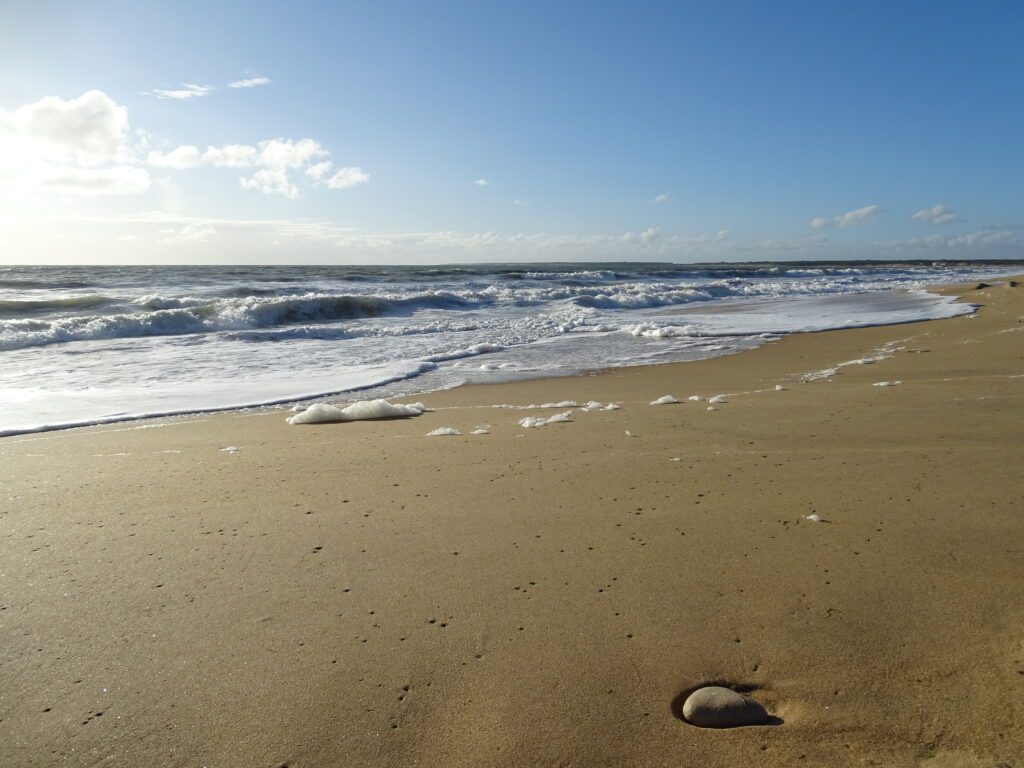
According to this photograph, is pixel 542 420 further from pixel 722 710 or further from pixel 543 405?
pixel 722 710

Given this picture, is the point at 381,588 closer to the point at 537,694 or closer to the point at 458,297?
the point at 537,694

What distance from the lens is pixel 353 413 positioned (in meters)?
5.94

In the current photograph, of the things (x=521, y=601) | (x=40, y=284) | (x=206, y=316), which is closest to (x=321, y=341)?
(x=206, y=316)

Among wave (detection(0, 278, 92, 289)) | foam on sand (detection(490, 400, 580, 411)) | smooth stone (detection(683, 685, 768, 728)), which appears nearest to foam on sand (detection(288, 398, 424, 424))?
foam on sand (detection(490, 400, 580, 411))

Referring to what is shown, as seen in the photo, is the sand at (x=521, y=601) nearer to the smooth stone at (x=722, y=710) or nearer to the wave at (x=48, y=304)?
the smooth stone at (x=722, y=710)

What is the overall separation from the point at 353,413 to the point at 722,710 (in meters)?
4.67

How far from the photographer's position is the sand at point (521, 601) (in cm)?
174

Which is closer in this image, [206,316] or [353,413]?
[353,413]

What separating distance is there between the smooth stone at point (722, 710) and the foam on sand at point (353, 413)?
449 cm

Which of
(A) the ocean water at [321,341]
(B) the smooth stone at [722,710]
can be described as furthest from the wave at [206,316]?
(B) the smooth stone at [722,710]

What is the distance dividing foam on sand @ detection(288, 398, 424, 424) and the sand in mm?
1300

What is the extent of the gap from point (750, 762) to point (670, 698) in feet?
0.94

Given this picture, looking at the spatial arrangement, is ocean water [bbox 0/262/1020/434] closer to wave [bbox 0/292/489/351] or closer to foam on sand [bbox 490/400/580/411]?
wave [bbox 0/292/489/351]

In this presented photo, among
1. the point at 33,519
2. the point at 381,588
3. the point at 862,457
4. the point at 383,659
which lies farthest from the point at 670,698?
the point at 33,519
